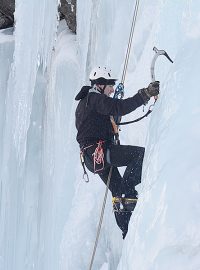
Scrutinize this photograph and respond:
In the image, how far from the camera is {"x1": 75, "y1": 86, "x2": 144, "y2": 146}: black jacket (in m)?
3.50

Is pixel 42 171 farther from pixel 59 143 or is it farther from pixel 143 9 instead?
pixel 143 9

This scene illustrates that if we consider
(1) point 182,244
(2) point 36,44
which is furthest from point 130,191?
(2) point 36,44

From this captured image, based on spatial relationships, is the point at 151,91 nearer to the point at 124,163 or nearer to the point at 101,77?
the point at 101,77

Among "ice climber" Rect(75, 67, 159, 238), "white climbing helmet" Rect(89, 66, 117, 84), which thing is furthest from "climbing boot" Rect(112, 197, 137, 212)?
"white climbing helmet" Rect(89, 66, 117, 84)

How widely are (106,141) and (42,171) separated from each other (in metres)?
3.41

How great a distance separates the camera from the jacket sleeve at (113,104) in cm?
338

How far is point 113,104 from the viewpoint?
3.47 meters

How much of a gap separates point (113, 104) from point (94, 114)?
28 centimetres

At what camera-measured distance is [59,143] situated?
6367mm

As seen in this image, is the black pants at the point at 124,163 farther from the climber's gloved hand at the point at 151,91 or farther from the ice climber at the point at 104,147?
the climber's gloved hand at the point at 151,91

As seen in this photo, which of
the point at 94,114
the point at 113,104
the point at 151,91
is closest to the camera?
the point at 151,91

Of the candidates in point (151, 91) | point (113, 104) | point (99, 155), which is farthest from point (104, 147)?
point (151, 91)

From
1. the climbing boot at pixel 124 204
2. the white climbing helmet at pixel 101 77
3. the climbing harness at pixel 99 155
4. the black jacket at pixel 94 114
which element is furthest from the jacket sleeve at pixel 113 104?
the climbing boot at pixel 124 204

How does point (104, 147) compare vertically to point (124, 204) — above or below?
above
